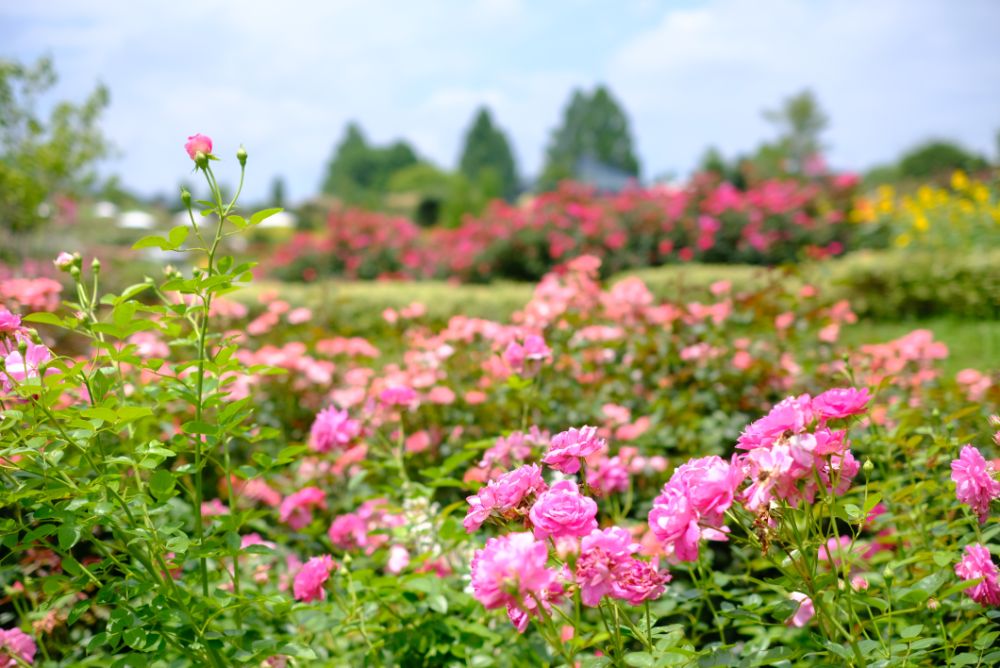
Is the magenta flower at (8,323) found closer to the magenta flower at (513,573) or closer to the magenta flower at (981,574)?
the magenta flower at (513,573)

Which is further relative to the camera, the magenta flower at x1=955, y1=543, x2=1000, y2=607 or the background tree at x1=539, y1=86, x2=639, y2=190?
the background tree at x1=539, y1=86, x2=639, y2=190

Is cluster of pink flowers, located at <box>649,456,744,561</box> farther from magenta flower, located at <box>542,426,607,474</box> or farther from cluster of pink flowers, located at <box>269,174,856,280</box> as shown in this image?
cluster of pink flowers, located at <box>269,174,856,280</box>

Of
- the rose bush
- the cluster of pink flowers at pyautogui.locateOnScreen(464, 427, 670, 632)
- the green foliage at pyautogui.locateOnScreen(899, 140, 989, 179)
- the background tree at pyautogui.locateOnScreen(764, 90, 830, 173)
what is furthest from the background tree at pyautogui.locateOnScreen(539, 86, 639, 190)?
the cluster of pink flowers at pyautogui.locateOnScreen(464, 427, 670, 632)

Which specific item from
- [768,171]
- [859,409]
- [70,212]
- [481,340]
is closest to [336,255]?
[70,212]

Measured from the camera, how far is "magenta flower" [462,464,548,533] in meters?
1.00

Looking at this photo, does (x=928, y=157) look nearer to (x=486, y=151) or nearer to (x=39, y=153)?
(x=39, y=153)

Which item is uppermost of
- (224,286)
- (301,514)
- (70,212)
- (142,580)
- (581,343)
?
(70,212)

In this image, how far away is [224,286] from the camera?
1284 millimetres

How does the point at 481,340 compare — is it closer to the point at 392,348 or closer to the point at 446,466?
the point at 392,348

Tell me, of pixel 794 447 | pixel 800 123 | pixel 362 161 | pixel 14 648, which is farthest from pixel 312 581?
pixel 362 161

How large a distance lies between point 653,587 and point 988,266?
6.12 meters

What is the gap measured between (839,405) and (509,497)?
0.46 m

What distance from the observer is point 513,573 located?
2.67 feet

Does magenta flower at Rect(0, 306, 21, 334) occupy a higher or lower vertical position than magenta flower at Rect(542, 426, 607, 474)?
higher
